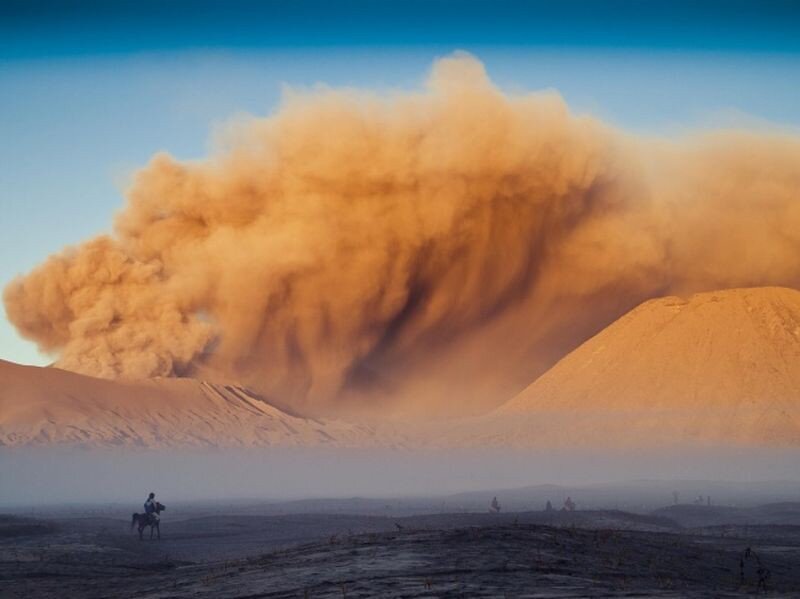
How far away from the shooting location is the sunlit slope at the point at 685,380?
118688 mm

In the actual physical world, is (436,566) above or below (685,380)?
below

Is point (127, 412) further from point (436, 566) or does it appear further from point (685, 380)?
point (436, 566)

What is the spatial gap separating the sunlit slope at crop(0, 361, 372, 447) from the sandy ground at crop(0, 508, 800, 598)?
82.3 meters

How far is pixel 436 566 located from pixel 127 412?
355 ft

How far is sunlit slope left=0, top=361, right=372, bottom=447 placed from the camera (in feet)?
417

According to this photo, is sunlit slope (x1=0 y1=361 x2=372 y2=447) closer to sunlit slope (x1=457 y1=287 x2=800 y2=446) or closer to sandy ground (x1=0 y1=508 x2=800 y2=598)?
sunlit slope (x1=457 y1=287 x2=800 y2=446)

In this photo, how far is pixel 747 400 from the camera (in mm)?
119625

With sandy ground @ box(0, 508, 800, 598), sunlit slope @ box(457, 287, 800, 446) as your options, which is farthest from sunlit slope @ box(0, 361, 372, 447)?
sandy ground @ box(0, 508, 800, 598)

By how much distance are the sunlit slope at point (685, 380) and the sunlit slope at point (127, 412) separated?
93.0 feet

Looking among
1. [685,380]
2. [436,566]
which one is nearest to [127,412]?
[685,380]

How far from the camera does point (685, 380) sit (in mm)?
123125

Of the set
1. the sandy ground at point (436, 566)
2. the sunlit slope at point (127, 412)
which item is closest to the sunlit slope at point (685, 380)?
the sunlit slope at point (127, 412)

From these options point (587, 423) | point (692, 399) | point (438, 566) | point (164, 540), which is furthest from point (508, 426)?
point (438, 566)

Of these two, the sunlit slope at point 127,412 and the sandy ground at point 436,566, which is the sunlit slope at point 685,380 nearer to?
the sunlit slope at point 127,412
